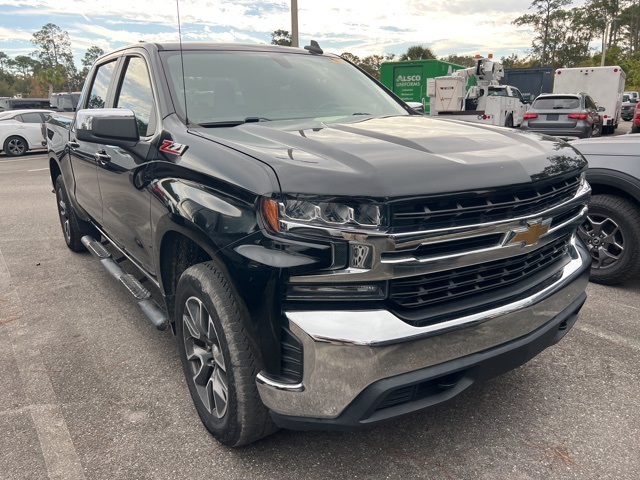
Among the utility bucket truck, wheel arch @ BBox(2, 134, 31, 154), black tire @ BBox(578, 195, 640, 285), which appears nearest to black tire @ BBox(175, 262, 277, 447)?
black tire @ BBox(578, 195, 640, 285)

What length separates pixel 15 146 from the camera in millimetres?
16781

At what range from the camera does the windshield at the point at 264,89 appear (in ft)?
9.75

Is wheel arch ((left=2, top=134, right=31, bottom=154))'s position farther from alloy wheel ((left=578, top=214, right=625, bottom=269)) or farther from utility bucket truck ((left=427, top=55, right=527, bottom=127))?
alloy wheel ((left=578, top=214, right=625, bottom=269))

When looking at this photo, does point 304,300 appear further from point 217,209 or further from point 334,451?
point 334,451

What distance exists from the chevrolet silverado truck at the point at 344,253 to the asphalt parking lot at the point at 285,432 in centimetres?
25

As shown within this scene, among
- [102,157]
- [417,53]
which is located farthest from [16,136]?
[417,53]

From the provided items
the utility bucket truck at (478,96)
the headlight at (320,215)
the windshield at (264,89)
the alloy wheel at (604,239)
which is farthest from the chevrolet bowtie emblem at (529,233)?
the utility bucket truck at (478,96)

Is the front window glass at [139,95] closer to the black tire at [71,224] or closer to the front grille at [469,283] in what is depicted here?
the front grille at [469,283]

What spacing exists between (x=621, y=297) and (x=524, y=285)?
2.48 metres

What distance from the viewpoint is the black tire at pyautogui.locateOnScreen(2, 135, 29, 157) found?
1662 cm

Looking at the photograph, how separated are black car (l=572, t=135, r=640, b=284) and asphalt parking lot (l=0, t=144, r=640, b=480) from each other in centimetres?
48

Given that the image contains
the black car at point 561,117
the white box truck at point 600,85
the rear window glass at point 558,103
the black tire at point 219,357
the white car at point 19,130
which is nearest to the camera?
the black tire at point 219,357

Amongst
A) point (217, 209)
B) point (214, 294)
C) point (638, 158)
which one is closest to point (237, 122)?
point (217, 209)

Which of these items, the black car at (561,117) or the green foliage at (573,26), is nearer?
the black car at (561,117)
